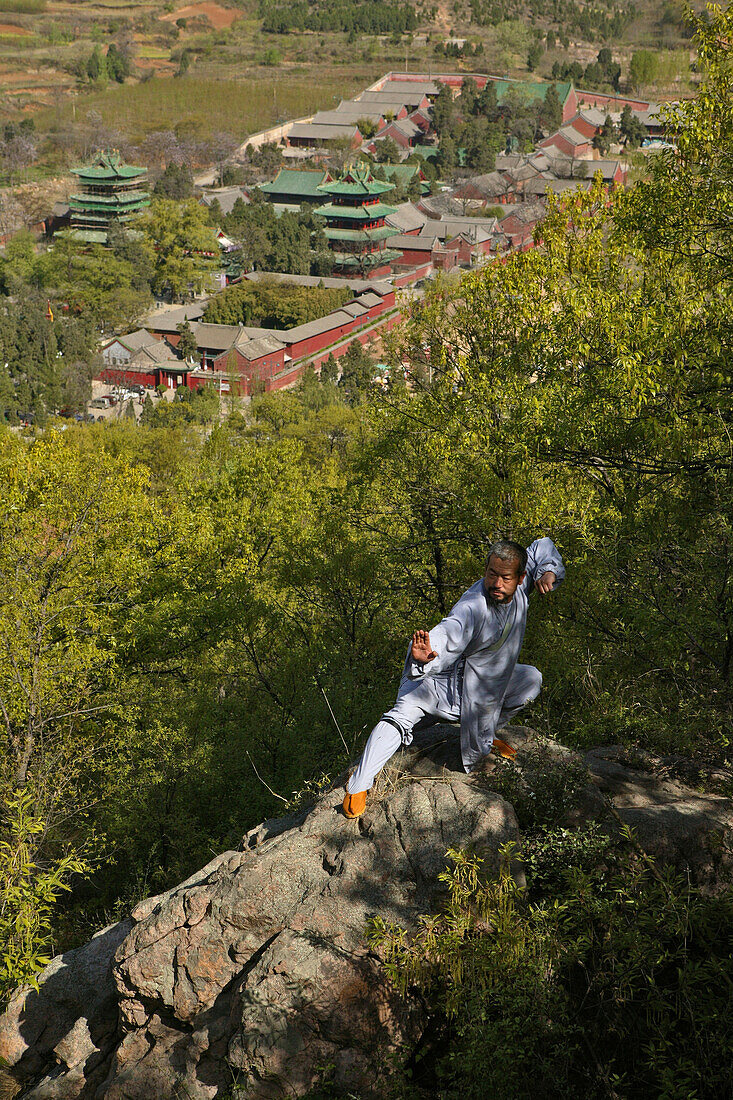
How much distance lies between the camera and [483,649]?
471 centimetres

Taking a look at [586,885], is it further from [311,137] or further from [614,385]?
[311,137]

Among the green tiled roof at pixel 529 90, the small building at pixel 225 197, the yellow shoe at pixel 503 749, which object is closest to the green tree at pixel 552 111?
the green tiled roof at pixel 529 90

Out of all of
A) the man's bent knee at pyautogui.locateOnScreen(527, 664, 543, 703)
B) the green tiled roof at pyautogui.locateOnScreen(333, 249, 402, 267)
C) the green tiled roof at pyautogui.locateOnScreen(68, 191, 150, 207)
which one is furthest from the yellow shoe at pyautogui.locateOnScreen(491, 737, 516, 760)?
the green tiled roof at pyautogui.locateOnScreen(68, 191, 150, 207)

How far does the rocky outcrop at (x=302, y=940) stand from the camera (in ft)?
13.6

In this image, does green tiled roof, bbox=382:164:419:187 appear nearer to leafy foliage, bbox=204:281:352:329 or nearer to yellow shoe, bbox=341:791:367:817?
leafy foliage, bbox=204:281:352:329

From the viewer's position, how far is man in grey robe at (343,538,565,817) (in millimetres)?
4566

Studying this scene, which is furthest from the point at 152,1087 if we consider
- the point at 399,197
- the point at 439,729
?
the point at 399,197

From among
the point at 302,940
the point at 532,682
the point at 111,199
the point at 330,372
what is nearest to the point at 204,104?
the point at 111,199

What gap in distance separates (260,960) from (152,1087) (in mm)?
840

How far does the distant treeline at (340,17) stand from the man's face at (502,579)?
13462cm

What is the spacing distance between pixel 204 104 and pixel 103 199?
4991 cm

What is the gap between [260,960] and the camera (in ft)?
14.3

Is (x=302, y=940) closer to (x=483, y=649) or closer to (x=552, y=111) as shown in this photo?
(x=483, y=649)

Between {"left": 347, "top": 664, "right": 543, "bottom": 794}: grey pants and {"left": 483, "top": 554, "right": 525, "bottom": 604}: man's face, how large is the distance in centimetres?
48
